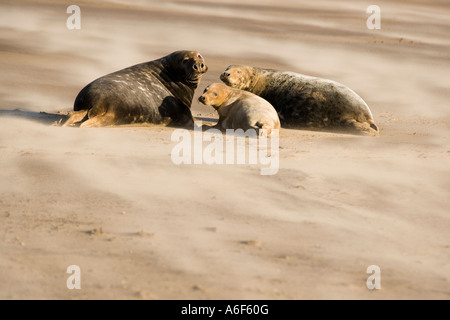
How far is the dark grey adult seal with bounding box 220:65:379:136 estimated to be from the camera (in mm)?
8453

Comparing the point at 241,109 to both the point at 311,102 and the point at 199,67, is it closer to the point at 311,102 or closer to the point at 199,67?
the point at 311,102

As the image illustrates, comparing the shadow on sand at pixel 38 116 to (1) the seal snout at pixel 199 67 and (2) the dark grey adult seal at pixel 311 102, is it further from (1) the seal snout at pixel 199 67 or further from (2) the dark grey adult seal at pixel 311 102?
(2) the dark grey adult seal at pixel 311 102

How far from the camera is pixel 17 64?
1237 centimetres

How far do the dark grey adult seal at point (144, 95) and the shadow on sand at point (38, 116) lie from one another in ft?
0.91

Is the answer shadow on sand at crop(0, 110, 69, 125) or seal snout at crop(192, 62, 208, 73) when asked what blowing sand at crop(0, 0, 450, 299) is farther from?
seal snout at crop(192, 62, 208, 73)

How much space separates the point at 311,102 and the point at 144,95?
1872mm

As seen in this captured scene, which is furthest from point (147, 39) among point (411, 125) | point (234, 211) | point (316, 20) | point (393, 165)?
point (234, 211)

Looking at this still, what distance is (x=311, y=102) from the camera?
8539 mm

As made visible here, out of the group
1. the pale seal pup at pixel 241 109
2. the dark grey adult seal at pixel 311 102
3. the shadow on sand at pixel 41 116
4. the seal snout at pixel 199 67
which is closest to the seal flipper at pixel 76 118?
the shadow on sand at pixel 41 116

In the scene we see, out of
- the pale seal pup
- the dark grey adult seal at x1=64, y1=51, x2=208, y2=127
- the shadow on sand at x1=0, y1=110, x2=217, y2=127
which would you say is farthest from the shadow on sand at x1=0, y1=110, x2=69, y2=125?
the pale seal pup

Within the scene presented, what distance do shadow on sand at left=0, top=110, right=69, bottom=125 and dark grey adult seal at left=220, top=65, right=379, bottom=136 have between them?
1988mm

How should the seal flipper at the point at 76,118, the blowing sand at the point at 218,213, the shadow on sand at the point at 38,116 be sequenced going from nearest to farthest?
1. the blowing sand at the point at 218,213
2. the seal flipper at the point at 76,118
3. the shadow on sand at the point at 38,116

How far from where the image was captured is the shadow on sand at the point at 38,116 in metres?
7.84
